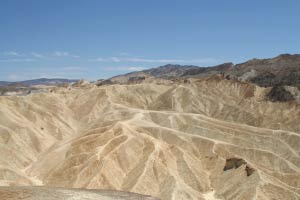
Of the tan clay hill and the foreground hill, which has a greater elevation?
the foreground hill

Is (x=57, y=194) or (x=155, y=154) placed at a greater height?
(x=57, y=194)

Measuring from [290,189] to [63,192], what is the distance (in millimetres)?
61825

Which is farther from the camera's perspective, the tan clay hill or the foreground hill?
the tan clay hill

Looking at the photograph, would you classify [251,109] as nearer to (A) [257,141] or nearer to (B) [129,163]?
(A) [257,141]

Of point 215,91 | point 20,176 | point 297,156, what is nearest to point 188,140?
point 297,156

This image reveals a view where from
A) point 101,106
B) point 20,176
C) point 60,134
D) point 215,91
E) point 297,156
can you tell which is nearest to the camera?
point 20,176

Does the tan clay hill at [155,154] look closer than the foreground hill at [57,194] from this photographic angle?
No

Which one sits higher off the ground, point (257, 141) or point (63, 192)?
point (63, 192)

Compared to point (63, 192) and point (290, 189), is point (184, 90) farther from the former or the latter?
point (63, 192)

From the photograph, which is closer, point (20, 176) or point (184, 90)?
point (20, 176)

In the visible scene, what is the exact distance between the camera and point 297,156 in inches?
4419

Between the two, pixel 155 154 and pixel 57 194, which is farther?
pixel 155 154

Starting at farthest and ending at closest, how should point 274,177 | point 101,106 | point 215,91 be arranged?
1. point 215,91
2. point 101,106
3. point 274,177

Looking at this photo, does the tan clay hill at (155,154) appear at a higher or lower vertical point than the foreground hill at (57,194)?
lower
